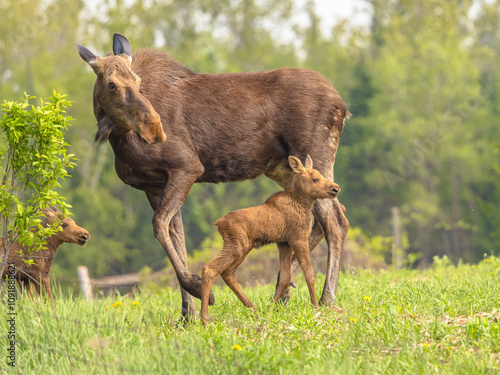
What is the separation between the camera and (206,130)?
6.97 meters

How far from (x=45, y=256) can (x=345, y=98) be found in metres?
34.3

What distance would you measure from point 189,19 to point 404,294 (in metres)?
37.3

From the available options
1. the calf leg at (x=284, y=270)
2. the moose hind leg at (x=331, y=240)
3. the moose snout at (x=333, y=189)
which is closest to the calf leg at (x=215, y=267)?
the calf leg at (x=284, y=270)

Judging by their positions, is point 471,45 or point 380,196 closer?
point 380,196

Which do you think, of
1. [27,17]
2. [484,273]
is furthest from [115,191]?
[484,273]

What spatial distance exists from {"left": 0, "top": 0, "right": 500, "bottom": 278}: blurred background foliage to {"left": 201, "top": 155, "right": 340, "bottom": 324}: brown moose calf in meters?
26.7

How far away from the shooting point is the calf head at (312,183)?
255 inches

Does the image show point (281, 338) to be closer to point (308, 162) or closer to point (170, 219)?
point (170, 219)

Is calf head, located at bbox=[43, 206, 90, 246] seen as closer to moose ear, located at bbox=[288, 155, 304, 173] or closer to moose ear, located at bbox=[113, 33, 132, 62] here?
moose ear, located at bbox=[113, 33, 132, 62]

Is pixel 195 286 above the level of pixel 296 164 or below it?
below

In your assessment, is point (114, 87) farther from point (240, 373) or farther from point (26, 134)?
point (240, 373)

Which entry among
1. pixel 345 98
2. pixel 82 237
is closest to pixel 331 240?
pixel 82 237

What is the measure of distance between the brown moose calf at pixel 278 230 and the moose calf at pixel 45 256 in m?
1.93

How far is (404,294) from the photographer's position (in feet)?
22.0
